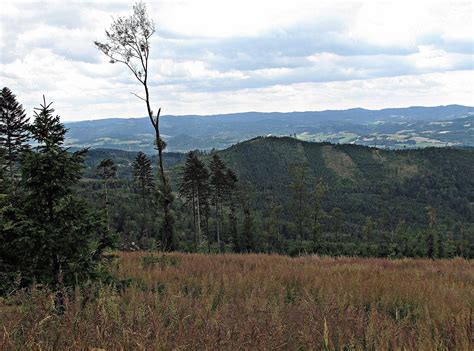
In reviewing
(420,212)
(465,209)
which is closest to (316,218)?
(420,212)

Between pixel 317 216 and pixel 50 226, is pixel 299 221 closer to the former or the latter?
pixel 317 216

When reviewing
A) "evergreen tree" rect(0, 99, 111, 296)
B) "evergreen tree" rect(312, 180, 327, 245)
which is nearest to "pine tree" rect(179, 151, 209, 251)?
"evergreen tree" rect(312, 180, 327, 245)

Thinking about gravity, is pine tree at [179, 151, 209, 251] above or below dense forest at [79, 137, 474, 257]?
above

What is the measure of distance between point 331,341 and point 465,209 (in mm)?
202724

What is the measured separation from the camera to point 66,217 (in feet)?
21.2

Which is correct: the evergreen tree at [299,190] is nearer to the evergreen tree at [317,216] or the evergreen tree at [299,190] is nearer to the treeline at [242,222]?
the treeline at [242,222]

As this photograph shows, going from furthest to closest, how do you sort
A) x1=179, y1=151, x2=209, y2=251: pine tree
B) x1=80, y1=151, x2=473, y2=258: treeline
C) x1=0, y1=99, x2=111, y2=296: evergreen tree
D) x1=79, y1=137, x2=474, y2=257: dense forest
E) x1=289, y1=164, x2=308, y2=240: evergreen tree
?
x1=289, y1=164, x2=308, y2=240: evergreen tree → x1=79, y1=137, x2=474, y2=257: dense forest → x1=80, y1=151, x2=473, y2=258: treeline → x1=179, y1=151, x2=209, y2=251: pine tree → x1=0, y1=99, x2=111, y2=296: evergreen tree

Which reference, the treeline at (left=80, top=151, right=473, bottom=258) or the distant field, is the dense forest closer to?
the treeline at (left=80, top=151, right=473, bottom=258)

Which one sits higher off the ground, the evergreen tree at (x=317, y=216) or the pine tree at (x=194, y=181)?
the pine tree at (x=194, y=181)

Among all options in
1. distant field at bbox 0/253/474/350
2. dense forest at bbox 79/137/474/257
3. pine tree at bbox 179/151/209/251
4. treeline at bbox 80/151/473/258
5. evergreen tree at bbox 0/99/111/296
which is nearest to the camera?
distant field at bbox 0/253/474/350

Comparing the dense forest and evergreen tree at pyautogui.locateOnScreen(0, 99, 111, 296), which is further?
the dense forest

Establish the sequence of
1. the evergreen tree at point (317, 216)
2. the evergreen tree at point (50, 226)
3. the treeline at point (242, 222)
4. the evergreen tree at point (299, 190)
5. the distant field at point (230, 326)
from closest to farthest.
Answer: the distant field at point (230, 326) < the evergreen tree at point (50, 226) < the treeline at point (242, 222) < the evergreen tree at point (317, 216) < the evergreen tree at point (299, 190)

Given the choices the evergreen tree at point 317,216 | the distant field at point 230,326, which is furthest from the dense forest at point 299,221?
the distant field at point 230,326

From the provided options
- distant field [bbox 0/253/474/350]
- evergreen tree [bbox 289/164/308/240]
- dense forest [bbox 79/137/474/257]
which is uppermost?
distant field [bbox 0/253/474/350]
